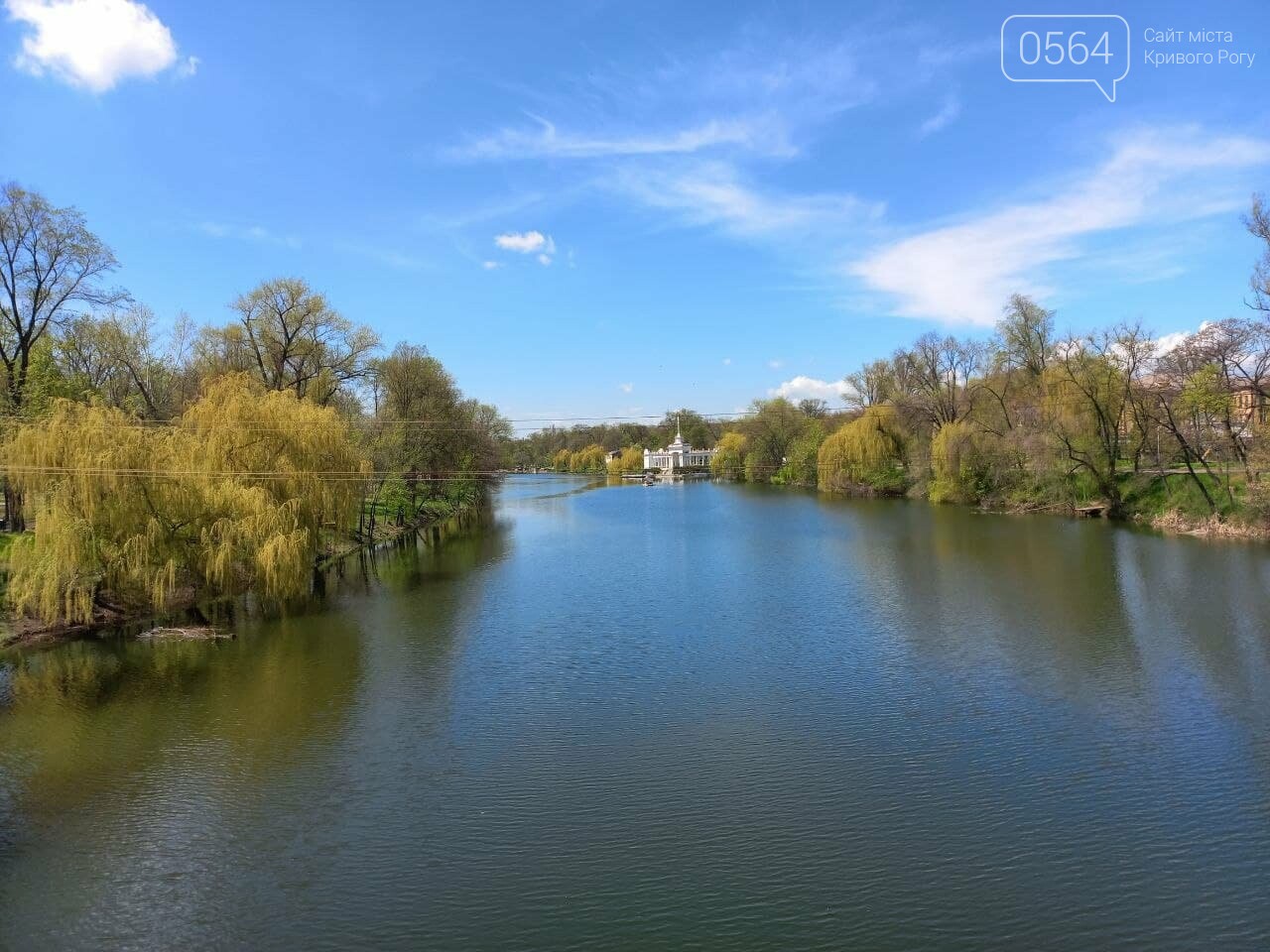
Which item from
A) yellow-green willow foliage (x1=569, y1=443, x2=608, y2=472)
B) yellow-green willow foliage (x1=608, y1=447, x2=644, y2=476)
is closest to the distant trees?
yellow-green willow foliage (x1=608, y1=447, x2=644, y2=476)

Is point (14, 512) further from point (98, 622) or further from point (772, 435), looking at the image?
point (772, 435)

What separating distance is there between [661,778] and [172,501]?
1209 centimetres

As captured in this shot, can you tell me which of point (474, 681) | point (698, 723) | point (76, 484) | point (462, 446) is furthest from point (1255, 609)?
point (462, 446)

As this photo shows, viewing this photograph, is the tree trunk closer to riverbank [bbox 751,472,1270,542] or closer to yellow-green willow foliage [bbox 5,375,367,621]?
yellow-green willow foliage [bbox 5,375,367,621]

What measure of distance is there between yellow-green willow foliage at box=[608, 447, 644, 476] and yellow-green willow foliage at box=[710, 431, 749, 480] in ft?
59.8

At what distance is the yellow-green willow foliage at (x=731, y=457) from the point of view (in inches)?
2879

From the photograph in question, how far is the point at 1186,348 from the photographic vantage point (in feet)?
87.8

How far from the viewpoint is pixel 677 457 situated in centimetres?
10219

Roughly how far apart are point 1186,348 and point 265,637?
3051 cm

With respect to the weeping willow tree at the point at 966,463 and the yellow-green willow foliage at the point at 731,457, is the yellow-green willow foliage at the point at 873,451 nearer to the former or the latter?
the weeping willow tree at the point at 966,463

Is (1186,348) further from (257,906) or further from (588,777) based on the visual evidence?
(257,906)

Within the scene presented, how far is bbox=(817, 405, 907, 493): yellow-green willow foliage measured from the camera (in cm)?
4731

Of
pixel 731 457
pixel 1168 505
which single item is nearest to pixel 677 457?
pixel 731 457

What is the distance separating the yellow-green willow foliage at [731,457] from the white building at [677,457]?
19.8 meters
